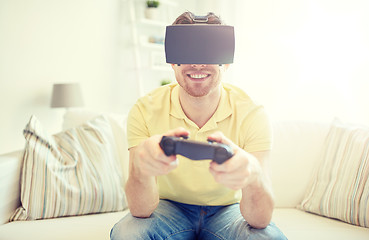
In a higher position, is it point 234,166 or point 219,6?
point 219,6

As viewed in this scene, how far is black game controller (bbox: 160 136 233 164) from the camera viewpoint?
0.74 m

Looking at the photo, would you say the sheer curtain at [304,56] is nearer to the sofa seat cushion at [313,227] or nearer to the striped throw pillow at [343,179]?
the striped throw pillow at [343,179]

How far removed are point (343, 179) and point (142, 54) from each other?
2642 mm

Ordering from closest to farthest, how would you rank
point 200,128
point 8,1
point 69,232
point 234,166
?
point 234,166
point 200,128
point 69,232
point 8,1

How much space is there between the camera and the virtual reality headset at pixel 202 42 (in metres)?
0.84

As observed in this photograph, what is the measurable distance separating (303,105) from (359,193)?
1.37m

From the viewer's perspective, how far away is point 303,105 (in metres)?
2.74

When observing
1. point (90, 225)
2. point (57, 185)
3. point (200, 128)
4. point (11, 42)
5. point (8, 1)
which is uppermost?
point (8, 1)

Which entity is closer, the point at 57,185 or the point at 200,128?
the point at 200,128

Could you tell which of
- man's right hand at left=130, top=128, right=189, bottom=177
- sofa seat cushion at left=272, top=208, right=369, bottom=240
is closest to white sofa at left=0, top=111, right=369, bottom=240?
sofa seat cushion at left=272, top=208, right=369, bottom=240

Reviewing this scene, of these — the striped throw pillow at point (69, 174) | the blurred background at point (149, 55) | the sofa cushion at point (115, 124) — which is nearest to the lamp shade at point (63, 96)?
the blurred background at point (149, 55)

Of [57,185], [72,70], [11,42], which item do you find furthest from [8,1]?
[57,185]

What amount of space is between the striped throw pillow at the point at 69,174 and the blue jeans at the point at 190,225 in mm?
440

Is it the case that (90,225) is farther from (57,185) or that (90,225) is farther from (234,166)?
(234,166)
